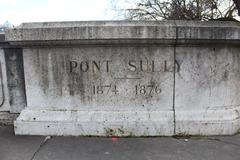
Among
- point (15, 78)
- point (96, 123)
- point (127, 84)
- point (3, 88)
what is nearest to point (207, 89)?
point (127, 84)

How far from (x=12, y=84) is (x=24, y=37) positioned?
823 mm

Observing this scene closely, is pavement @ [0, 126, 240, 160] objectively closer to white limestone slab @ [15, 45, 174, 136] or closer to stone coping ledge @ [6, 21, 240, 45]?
white limestone slab @ [15, 45, 174, 136]

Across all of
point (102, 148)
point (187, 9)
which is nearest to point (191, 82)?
point (102, 148)

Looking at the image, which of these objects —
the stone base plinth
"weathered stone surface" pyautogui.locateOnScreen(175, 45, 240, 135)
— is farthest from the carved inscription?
the stone base plinth

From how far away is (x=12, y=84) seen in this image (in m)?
3.49

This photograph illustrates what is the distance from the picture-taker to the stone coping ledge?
2.96 metres

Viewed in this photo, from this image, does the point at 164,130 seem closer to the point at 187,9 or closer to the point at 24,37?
the point at 24,37

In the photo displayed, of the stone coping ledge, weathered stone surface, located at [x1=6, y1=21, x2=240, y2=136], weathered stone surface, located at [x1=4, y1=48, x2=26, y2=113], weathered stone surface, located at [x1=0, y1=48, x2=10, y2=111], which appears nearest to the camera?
the stone coping ledge

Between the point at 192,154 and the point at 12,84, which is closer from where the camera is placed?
the point at 192,154

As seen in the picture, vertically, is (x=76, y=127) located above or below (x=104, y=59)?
below

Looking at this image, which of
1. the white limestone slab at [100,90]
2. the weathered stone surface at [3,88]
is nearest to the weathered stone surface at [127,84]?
the white limestone slab at [100,90]

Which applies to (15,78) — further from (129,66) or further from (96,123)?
(129,66)

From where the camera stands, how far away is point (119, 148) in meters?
2.87

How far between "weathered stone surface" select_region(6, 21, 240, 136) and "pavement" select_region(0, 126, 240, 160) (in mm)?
133
